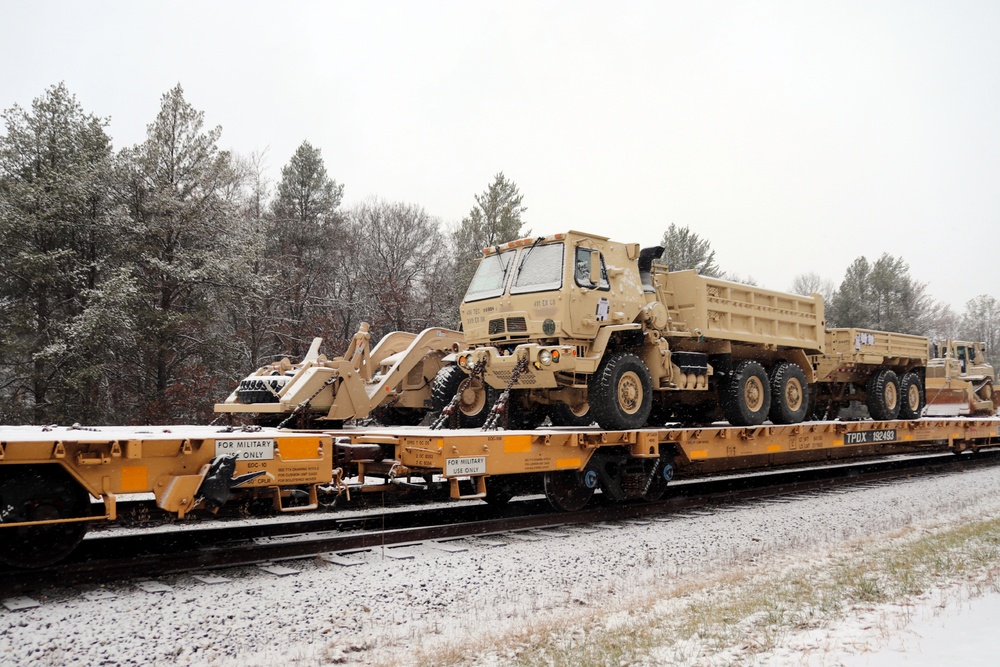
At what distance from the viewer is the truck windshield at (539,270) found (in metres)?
9.56

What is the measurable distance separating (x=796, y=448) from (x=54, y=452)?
10.0 m

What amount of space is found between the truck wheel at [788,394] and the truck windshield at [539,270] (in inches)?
192

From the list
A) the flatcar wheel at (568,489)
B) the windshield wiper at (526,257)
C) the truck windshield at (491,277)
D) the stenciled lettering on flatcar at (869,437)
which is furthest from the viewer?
the stenciled lettering on flatcar at (869,437)

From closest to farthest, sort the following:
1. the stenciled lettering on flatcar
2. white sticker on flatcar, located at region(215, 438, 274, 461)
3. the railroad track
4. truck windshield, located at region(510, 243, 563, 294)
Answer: the railroad track, white sticker on flatcar, located at region(215, 438, 274, 461), truck windshield, located at region(510, 243, 563, 294), the stenciled lettering on flatcar

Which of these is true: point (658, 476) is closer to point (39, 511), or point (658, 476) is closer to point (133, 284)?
point (39, 511)

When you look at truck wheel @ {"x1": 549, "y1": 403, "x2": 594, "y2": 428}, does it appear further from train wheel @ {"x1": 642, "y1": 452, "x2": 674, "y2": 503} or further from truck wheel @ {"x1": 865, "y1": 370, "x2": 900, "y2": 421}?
truck wheel @ {"x1": 865, "y1": 370, "x2": 900, "y2": 421}

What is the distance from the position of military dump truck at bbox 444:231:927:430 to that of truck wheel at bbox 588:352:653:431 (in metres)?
0.01

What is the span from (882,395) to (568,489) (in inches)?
343

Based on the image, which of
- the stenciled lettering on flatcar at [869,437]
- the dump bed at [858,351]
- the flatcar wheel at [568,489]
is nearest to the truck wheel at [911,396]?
the dump bed at [858,351]

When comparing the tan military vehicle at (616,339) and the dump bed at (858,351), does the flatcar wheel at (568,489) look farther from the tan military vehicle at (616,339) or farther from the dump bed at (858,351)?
the dump bed at (858,351)

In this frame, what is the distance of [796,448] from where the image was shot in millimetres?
11711

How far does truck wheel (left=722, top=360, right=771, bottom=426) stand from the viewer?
452 inches

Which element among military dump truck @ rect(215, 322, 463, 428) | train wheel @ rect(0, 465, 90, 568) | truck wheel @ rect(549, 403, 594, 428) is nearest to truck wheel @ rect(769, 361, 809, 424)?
truck wheel @ rect(549, 403, 594, 428)

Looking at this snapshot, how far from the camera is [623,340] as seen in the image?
10.3 metres
